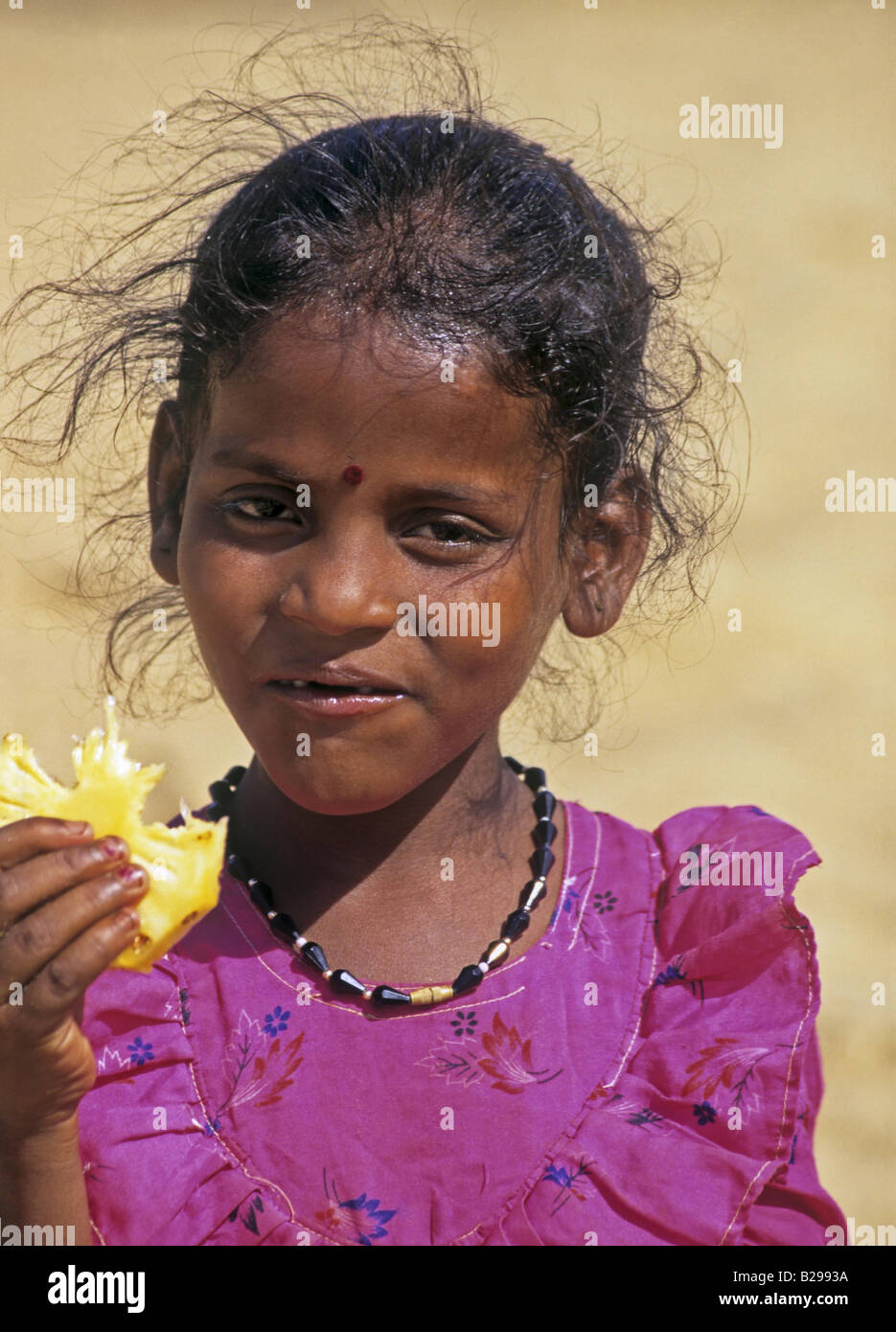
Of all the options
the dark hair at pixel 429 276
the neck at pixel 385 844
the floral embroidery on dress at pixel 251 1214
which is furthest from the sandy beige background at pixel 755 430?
the floral embroidery on dress at pixel 251 1214

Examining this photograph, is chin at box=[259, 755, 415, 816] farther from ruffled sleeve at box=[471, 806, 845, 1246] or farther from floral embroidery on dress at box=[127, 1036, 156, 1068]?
ruffled sleeve at box=[471, 806, 845, 1246]

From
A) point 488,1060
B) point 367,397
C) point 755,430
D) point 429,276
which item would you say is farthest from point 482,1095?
point 755,430

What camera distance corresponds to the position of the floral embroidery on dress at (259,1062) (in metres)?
1.88

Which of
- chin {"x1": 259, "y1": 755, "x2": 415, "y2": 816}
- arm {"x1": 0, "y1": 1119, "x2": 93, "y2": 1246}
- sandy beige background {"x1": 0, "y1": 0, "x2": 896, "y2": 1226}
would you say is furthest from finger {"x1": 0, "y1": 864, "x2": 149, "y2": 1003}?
sandy beige background {"x1": 0, "y1": 0, "x2": 896, "y2": 1226}

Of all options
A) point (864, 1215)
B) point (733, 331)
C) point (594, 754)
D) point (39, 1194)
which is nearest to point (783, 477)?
point (733, 331)

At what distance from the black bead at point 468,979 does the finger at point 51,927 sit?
0.56m

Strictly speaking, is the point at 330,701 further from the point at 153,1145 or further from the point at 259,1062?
the point at 153,1145

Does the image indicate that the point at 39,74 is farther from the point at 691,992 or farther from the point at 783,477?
the point at 691,992

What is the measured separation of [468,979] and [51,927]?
63 cm

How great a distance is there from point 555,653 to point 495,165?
1101mm

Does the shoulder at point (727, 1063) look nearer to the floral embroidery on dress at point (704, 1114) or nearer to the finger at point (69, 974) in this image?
the floral embroidery on dress at point (704, 1114)

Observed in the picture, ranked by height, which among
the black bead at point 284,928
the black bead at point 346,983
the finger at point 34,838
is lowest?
the black bead at point 346,983

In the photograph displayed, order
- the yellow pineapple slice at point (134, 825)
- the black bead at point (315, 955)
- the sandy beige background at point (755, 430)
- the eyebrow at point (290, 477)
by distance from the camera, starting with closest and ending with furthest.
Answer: the yellow pineapple slice at point (134, 825) → the eyebrow at point (290, 477) → the black bead at point (315, 955) → the sandy beige background at point (755, 430)

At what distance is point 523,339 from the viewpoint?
6.15ft
